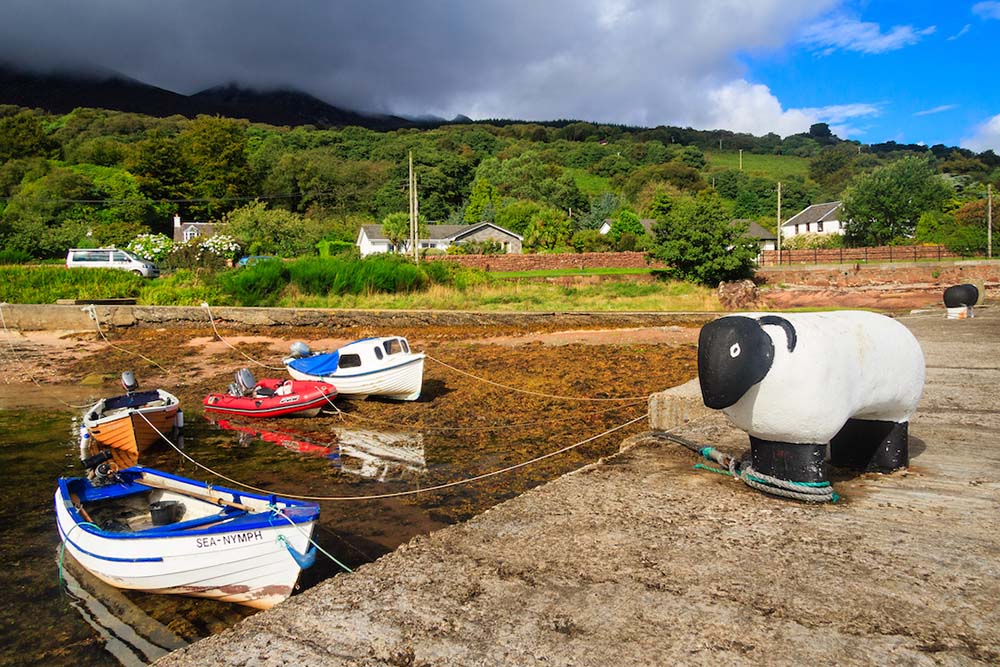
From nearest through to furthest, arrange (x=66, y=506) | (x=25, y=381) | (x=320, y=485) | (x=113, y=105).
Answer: (x=66, y=506), (x=320, y=485), (x=25, y=381), (x=113, y=105)

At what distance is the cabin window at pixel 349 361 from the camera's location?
13.9 metres

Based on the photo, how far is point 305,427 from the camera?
12.5m

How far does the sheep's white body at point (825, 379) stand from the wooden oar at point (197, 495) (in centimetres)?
429

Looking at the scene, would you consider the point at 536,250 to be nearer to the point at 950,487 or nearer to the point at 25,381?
the point at 25,381

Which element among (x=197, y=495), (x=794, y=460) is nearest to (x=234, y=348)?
(x=197, y=495)

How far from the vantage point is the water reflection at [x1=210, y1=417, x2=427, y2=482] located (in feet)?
32.5

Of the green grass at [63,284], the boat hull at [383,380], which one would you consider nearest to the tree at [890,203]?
the green grass at [63,284]

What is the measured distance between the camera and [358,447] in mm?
11203

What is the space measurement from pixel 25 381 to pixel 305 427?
34.8 ft

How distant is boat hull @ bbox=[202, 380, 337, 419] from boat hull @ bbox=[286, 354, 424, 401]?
43 cm

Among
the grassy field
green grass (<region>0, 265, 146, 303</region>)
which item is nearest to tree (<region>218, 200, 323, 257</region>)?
green grass (<region>0, 265, 146, 303</region>)

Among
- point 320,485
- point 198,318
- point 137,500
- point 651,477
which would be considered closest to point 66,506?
point 137,500

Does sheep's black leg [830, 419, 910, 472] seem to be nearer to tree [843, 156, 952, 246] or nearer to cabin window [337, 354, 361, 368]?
cabin window [337, 354, 361, 368]

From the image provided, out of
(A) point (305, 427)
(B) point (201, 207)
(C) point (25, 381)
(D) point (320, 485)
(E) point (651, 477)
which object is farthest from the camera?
(B) point (201, 207)
